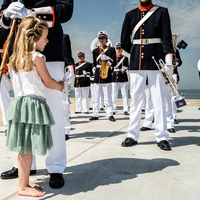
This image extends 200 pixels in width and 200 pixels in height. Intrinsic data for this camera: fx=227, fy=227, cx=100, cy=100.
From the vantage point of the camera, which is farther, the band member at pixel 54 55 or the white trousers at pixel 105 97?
the white trousers at pixel 105 97

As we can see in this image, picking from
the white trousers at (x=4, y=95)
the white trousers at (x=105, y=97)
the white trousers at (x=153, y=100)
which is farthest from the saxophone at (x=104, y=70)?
the white trousers at (x=153, y=100)

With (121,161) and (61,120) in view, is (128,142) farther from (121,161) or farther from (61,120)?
(61,120)

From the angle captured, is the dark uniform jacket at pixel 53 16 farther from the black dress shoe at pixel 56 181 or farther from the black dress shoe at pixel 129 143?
the black dress shoe at pixel 129 143

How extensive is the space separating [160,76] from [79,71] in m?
6.32

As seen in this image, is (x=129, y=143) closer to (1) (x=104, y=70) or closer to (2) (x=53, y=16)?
(2) (x=53, y=16)

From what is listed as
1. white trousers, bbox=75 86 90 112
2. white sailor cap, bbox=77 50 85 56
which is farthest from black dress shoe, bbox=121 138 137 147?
white sailor cap, bbox=77 50 85 56

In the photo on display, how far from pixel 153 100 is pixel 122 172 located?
1.41 metres

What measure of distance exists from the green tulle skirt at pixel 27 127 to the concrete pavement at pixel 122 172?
16.4 inches

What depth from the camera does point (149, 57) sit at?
134 inches

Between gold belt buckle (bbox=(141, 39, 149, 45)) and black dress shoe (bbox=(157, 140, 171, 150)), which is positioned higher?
gold belt buckle (bbox=(141, 39, 149, 45))

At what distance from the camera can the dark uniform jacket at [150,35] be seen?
3282mm

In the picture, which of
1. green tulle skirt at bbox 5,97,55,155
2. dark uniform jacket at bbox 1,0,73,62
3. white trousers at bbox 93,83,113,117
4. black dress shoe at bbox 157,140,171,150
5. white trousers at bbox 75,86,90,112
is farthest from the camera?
white trousers at bbox 75,86,90,112

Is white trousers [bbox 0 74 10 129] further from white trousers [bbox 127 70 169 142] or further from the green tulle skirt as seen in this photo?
the green tulle skirt

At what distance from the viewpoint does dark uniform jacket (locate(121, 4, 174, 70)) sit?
328 cm
